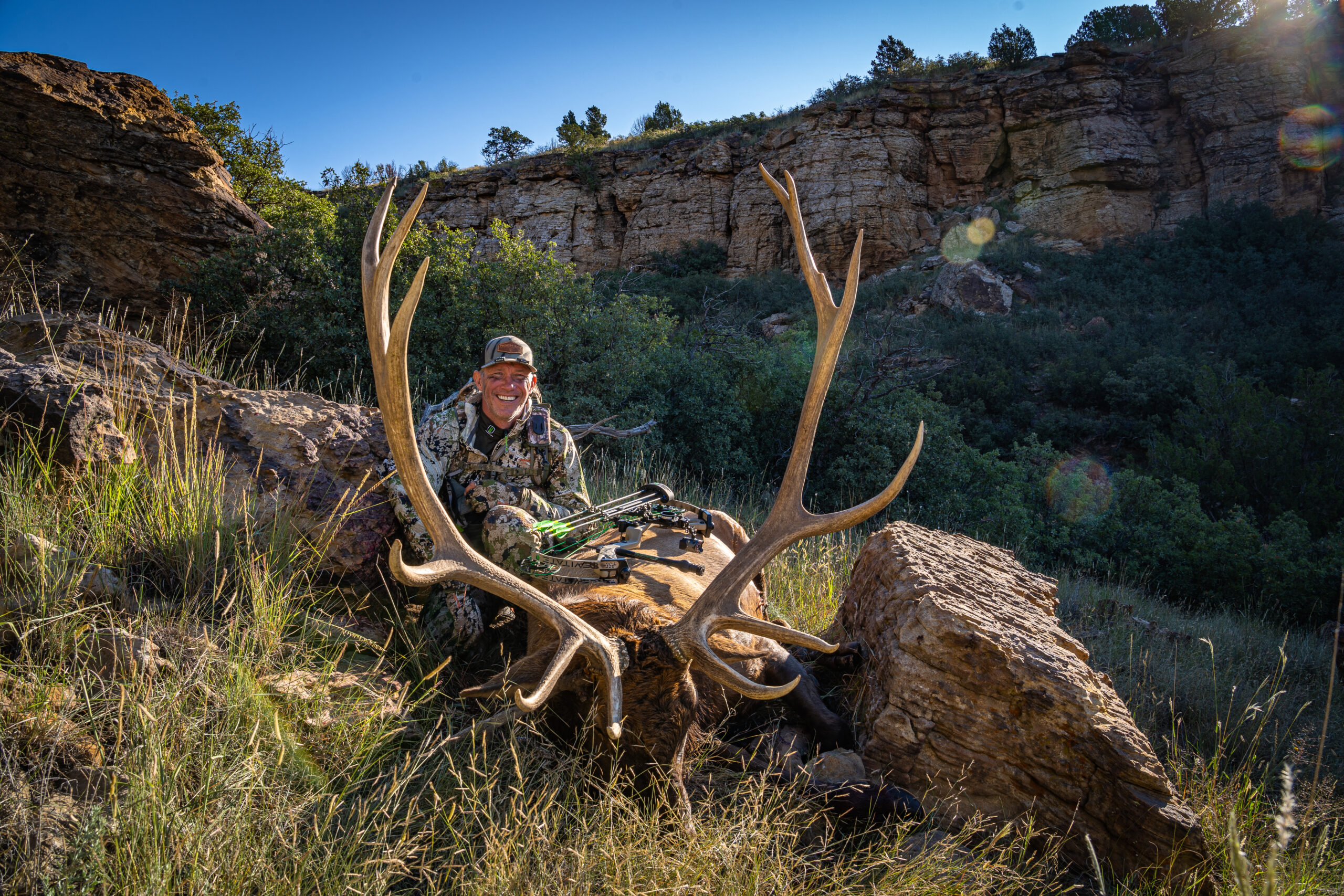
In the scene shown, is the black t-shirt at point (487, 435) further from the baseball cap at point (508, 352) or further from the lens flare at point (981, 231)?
the lens flare at point (981, 231)

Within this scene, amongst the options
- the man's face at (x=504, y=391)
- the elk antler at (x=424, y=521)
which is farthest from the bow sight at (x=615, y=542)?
the man's face at (x=504, y=391)

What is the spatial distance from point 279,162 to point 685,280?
1265 centimetres

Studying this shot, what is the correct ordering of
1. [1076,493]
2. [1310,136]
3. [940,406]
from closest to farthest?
[1076,493], [940,406], [1310,136]

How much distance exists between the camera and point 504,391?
382 centimetres

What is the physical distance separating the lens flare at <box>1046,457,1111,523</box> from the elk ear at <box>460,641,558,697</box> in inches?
341

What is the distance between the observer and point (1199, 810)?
2506mm

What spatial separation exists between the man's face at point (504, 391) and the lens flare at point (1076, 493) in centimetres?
795

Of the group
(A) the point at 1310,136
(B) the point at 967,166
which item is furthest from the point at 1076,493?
(A) the point at 1310,136

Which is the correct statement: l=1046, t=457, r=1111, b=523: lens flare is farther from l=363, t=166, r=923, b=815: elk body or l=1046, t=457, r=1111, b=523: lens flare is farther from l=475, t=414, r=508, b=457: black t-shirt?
l=475, t=414, r=508, b=457: black t-shirt

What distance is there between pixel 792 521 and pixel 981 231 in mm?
24743

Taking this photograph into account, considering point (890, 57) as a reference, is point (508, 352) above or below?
below

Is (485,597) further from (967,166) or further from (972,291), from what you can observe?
(967,166)

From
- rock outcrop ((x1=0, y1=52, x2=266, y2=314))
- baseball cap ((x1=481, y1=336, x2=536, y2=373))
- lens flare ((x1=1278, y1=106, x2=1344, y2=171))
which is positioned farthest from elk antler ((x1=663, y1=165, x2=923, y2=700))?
lens flare ((x1=1278, y1=106, x2=1344, y2=171))

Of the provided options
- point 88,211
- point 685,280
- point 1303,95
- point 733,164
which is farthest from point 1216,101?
point 88,211
